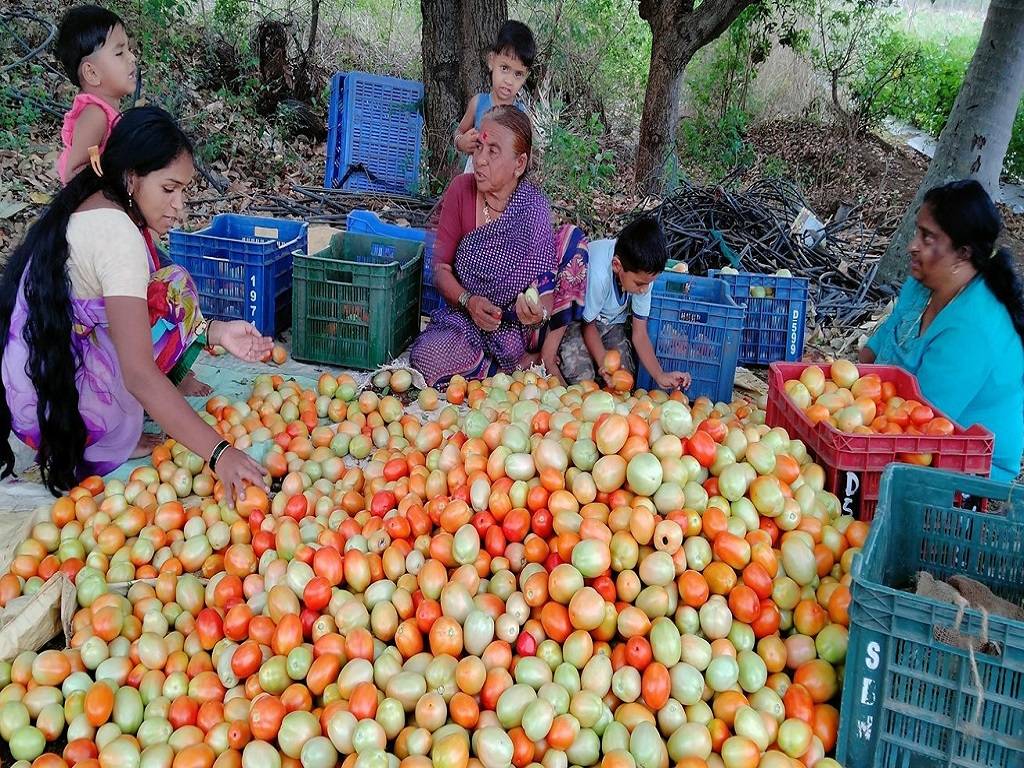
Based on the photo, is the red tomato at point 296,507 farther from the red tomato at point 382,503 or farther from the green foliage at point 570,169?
the green foliage at point 570,169

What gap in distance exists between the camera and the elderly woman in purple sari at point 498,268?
4.02 meters

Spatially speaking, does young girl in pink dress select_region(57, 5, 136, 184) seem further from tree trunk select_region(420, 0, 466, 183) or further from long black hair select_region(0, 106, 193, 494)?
tree trunk select_region(420, 0, 466, 183)

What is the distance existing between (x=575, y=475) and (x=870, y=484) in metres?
0.91

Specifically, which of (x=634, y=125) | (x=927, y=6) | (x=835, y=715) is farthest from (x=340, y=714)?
(x=927, y=6)

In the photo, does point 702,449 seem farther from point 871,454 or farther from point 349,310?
point 349,310

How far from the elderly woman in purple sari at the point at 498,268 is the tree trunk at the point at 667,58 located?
4706mm

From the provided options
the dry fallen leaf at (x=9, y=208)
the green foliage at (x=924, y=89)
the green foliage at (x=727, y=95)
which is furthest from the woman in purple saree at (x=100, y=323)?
the green foliage at (x=924, y=89)

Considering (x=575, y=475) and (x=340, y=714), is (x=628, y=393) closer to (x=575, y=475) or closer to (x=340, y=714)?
(x=575, y=475)

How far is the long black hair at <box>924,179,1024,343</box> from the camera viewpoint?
9.56ft

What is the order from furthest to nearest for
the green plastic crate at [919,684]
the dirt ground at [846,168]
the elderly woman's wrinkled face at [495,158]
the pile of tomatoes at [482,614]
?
the dirt ground at [846,168] < the elderly woman's wrinkled face at [495,158] < the pile of tomatoes at [482,614] < the green plastic crate at [919,684]

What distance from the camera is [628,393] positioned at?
3.86 m

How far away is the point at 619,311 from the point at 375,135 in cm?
379

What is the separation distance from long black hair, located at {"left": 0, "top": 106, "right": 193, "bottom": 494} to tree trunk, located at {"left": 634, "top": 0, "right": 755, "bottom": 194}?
6432 mm

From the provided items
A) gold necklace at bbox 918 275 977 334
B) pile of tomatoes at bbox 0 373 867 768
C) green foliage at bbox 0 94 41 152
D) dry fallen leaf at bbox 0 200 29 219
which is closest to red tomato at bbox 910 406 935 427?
pile of tomatoes at bbox 0 373 867 768
